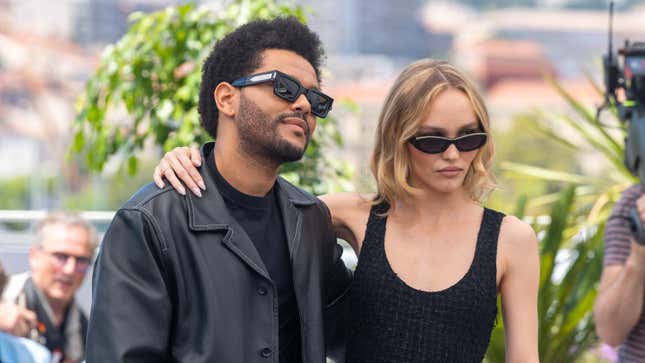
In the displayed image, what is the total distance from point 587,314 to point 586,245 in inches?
10.3

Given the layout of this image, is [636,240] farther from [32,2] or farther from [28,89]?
[32,2]

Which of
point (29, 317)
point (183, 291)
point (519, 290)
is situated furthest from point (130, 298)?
point (29, 317)

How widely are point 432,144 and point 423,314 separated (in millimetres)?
363

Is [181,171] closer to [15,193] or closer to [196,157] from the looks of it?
[196,157]

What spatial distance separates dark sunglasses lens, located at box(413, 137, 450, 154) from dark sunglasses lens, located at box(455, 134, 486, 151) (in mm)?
26

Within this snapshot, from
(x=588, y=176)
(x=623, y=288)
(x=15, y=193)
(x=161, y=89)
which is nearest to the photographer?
(x=623, y=288)

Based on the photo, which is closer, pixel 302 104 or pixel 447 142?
pixel 302 104

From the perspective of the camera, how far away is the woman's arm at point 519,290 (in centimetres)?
231

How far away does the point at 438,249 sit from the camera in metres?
2.42

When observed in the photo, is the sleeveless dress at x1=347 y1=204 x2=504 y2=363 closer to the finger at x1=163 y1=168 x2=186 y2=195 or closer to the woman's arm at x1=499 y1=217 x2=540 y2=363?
the woman's arm at x1=499 y1=217 x2=540 y2=363

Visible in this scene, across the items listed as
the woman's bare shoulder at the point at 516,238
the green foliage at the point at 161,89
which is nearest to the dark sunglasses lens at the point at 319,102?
the woman's bare shoulder at the point at 516,238

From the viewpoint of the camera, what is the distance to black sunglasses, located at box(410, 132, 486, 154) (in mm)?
2342

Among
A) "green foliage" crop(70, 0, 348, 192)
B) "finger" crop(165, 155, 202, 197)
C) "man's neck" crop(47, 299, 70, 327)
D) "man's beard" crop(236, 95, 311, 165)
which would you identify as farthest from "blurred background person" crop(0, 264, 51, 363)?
"man's beard" crop(236, 95, 311, 165)

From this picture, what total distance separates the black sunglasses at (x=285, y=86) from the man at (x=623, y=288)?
971mm
